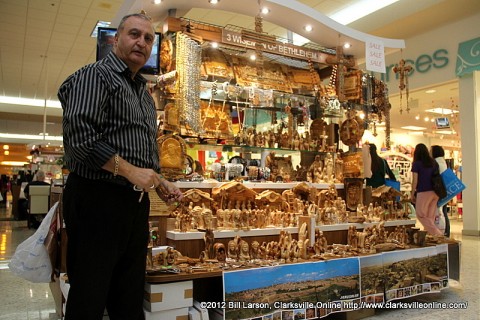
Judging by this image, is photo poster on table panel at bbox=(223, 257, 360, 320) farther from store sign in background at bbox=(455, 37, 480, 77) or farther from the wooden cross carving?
store sign in background at bbox=(455, 37, 480, 77)

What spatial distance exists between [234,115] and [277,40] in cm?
89

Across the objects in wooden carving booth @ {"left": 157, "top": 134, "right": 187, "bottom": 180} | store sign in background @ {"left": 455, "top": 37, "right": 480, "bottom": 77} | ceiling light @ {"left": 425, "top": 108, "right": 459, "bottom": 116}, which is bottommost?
wooden carving booth @ {"left": 157, "top": 134, "right": 187, "bottom": 180}

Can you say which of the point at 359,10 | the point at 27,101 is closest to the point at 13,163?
the point at 27,101

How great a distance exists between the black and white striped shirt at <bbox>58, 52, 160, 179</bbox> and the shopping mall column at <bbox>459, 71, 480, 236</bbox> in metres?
7.94

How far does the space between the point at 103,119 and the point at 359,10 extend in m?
6.63

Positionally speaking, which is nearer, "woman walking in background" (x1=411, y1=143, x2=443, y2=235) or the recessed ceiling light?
"woman walking in background" (x1=411, y1=143, x2=443, y2=235)

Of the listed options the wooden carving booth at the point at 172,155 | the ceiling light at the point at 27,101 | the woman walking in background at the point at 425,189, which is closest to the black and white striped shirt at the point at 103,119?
the wooden carving booth at the point at 172,155

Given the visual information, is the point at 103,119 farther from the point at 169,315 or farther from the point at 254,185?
the point at 254,185

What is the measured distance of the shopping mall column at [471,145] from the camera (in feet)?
26.0

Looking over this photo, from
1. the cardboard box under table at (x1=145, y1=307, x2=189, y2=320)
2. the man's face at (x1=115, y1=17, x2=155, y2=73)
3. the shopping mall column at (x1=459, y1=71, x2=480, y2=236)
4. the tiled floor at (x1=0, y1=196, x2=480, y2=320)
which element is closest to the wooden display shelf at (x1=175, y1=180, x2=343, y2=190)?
the cardboard box under table at (x1=145, y1=307, x2=189, y2=320)

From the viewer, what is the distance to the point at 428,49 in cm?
851

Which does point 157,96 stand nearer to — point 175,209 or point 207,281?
point 175,209

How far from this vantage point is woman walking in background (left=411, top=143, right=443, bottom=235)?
543 cm

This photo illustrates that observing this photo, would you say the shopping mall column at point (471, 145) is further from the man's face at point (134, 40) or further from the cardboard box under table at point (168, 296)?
the man's face at point (134, 40)
